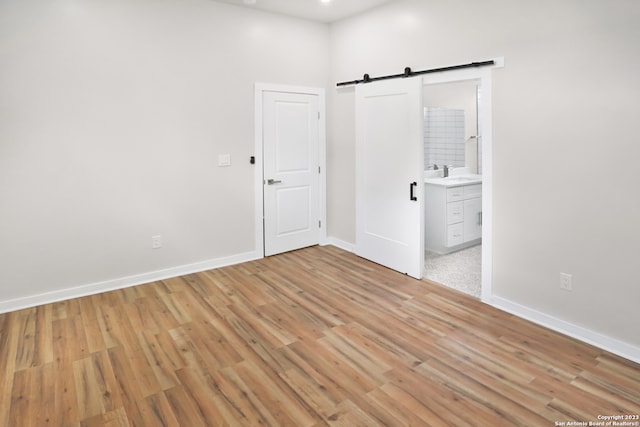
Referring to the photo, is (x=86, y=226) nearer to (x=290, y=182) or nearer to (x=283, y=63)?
(x=290, y=182)

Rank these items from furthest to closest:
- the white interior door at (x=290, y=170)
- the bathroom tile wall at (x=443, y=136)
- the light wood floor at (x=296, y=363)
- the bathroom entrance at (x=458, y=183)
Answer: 1. the bathroom tile wall at (x=443, y=136)
2. the white interior door at (x=290, y=170)
3. the bathroom entrance at (x=458, y=183)
4. the light wood floor at (x=296, y=363)

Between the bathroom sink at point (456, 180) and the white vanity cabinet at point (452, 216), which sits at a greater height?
the bathroom sink at point (456, 180)

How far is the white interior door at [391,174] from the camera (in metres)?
3.97

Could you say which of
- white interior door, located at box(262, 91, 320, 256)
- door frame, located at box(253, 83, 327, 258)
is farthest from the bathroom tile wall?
white interior door, located at box(262, 91, 320, 256)

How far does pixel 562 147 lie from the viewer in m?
2.86

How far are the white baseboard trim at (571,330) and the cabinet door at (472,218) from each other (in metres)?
1.76

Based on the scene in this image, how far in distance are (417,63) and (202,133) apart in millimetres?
2315

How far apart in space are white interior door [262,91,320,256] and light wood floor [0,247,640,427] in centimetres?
129

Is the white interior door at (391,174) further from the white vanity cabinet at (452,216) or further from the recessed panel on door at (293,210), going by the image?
the white vanity cabinet at (452,216)

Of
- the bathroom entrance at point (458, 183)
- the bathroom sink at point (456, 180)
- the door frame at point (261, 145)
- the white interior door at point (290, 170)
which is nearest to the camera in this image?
the bathroom entrance at point (458, 183)

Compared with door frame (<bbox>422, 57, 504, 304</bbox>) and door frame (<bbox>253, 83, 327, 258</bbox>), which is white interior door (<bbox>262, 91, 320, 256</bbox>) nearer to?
door frame (<bbox>253, 83, 327, 258</bbox>)

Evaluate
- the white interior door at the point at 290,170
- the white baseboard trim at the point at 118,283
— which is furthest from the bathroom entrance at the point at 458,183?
the white baseboard trim at the point at 118,283

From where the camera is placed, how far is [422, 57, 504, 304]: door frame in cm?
328

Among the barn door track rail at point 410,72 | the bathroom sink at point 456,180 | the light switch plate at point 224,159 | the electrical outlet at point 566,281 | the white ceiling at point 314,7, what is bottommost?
the electrical outlet at point 566,281
